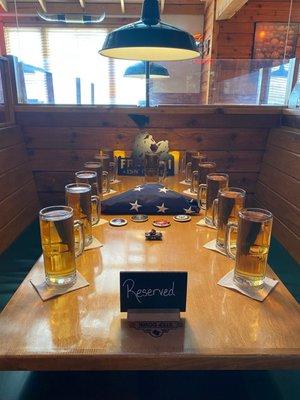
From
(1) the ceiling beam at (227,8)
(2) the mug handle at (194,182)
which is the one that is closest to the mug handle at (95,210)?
(2) the mug handle at (194,182)

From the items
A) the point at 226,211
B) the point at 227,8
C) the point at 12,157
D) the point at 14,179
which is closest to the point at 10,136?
the point at 12,157

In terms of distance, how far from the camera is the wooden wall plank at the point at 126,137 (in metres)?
2.61

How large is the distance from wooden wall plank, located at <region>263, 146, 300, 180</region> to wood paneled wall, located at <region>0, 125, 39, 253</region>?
5.81 feet

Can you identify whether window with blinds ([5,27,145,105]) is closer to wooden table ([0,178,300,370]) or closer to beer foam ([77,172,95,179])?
beer foam ([77,172,95,179])

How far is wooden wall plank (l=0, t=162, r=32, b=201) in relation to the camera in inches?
82.8

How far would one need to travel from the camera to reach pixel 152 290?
70cm

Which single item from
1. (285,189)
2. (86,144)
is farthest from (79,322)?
(86,144)

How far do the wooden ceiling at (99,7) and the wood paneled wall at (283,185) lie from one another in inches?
169

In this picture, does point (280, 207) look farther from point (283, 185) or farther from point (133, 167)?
point (133, 167)

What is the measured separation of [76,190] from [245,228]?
1.85 feet

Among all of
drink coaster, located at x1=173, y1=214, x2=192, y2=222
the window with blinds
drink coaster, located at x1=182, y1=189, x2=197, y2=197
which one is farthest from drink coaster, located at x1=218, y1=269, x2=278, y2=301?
the window with blinds

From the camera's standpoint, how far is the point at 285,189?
2195mm

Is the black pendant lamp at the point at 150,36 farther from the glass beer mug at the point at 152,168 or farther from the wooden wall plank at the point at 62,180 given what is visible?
the wooden wall plank at the point at 62,180

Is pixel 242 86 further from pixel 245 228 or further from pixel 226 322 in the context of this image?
pixel 226 322
